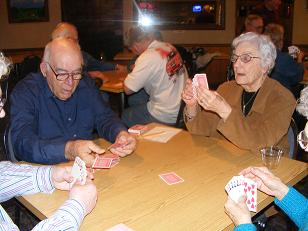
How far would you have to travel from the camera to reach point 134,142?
7.22ft

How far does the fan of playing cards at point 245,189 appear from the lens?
5.21ft

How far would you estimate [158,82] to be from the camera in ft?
12.5

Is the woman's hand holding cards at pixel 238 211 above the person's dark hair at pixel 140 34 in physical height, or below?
below

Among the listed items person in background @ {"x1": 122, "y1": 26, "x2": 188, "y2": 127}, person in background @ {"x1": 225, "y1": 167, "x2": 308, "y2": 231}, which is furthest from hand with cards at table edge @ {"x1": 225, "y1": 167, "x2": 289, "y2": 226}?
person in background @ {"x1": 122, "y1": 26, "x2": 188, "y2": 127}

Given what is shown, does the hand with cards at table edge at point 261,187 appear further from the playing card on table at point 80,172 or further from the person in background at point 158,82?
the person in background at point 158,82

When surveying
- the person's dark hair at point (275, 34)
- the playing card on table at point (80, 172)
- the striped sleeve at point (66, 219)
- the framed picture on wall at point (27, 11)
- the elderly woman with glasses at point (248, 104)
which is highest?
the framed picture on wall at point (27, 11)

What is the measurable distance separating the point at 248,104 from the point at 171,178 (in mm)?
953

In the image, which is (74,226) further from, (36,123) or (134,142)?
(36,123)

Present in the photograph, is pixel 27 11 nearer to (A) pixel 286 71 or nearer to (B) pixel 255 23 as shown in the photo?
(B) pixel 255 23

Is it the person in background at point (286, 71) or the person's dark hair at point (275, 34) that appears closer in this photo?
the person in background at point (286, 71)


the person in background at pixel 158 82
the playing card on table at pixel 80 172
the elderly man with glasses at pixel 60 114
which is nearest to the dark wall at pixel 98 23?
the person in background at pixel 158 82

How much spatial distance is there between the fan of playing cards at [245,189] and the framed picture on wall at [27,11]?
707 centimetres

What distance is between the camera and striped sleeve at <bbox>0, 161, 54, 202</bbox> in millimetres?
1699

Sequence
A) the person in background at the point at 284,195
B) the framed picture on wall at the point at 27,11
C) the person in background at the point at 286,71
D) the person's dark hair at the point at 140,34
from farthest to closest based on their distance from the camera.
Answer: the framed picture on wall at the point at 27,11, the person's dark hair at the point at 140,34, the person in background at the point at 286,71, the person in background at the point at 284,195
